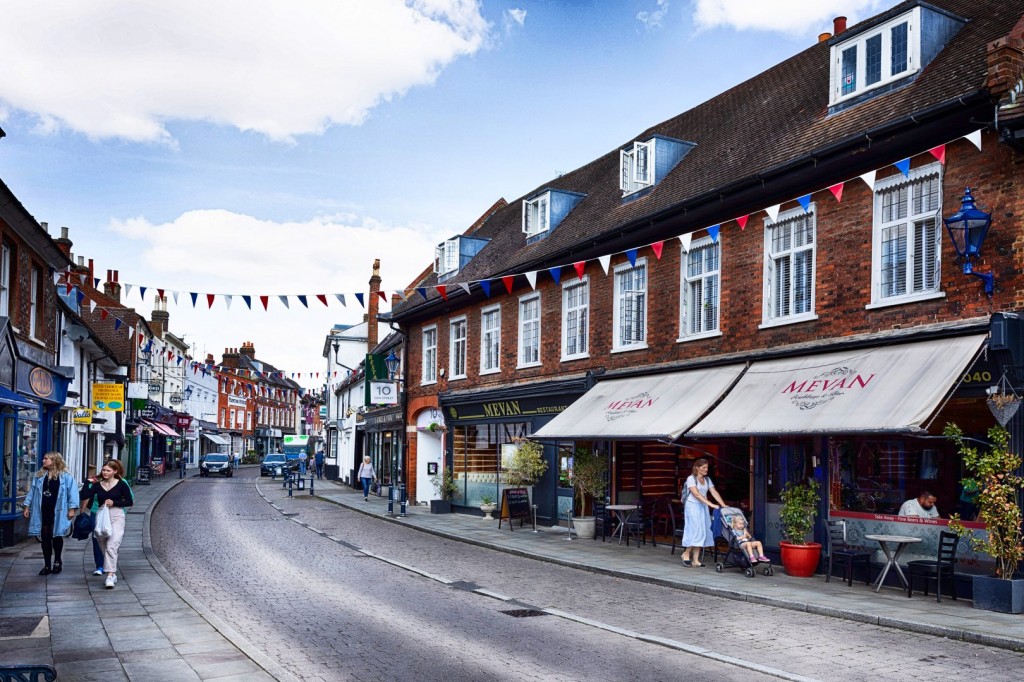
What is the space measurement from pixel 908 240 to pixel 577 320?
9051 millimetres

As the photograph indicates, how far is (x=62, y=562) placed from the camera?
14711 millimetres

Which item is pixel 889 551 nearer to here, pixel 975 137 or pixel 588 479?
pixel 975 137

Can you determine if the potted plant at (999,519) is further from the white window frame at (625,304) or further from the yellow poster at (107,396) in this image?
the yellow poster at (107,396)

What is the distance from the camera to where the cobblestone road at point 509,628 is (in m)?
8.02

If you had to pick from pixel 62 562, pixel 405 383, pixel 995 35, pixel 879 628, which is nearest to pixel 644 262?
pixel 995 35

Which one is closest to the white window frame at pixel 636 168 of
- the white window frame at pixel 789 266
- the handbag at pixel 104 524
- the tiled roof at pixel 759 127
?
the tiled roof at pixel 759 127

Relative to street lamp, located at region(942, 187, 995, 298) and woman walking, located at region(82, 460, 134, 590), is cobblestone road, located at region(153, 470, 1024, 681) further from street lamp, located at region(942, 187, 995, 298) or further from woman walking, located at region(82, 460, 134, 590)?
street lamp, located at region(942, 187, 995, 298)

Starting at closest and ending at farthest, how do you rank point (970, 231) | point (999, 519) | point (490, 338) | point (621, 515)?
point (999, 519) < point (970, 231) < point (621, 515) < point (490, 338)

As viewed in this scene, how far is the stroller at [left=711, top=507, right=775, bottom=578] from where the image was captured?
13.7m

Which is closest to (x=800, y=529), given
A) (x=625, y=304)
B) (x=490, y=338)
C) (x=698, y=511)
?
(x=698, y=511)

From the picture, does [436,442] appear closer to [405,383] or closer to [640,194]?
[405,383]

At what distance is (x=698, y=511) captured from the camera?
14727 millimetres

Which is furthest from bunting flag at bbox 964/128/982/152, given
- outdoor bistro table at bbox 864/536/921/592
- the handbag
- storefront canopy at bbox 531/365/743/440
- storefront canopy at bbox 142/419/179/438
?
storefront canopy at bbox 142/419/179/438

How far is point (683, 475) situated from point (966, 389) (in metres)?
7.67
